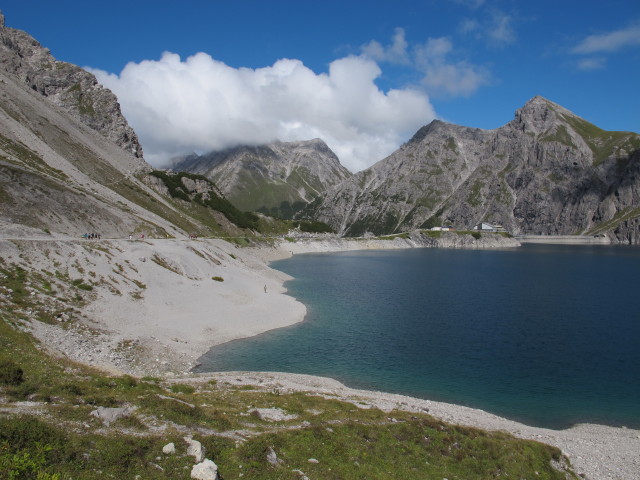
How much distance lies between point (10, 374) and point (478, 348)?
145 ft

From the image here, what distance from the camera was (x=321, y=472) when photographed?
16.4 meters

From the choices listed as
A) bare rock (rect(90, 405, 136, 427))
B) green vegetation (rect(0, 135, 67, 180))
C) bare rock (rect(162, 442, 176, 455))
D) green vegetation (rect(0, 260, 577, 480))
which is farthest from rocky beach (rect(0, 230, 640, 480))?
green vegetation (rect(0, 135, 67, 180))

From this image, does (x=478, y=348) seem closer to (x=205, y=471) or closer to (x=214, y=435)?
(x=214, y=435)

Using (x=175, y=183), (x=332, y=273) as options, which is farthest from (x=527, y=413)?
(x=175, y=183)

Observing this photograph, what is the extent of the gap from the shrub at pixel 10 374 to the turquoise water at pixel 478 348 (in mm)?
19671

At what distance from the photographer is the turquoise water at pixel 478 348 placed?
34.5 m

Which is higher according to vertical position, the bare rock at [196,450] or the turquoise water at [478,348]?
the bare rock at [196,450]

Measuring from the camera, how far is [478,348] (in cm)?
4756

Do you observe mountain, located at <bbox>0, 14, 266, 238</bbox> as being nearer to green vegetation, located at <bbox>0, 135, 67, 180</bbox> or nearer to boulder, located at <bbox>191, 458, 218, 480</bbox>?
green vegetation, located at <bbox>0, 135, 67, 180</bbox>

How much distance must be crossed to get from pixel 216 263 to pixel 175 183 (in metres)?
130

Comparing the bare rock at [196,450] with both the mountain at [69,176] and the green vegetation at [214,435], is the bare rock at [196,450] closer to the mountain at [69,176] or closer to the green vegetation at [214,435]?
the green vegetation at [214,435]

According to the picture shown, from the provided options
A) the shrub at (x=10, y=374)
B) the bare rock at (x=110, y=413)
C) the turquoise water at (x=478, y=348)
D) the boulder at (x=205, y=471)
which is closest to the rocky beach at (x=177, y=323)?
the turquoise water at (x=478, y=348)

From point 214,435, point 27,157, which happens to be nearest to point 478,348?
point 214,435

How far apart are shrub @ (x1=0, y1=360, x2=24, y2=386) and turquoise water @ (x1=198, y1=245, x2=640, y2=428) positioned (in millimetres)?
19671
